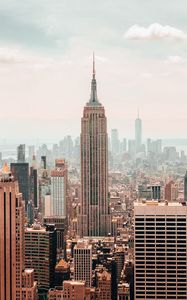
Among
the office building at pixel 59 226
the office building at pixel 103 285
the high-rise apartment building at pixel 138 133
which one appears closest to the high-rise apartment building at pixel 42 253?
the office building at pixel 59 226

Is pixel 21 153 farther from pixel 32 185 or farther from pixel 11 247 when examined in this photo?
pixel 32 185

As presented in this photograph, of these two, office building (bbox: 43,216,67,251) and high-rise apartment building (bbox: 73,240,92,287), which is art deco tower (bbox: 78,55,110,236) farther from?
high-rise apartment building (bbox: 73,240,92,287)

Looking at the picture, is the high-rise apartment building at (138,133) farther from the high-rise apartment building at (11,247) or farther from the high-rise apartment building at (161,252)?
the high-rise apartment building at (11,247)

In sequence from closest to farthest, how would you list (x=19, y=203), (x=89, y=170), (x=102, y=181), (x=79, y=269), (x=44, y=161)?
(x=19, y=203) < (x=79, y=269) < (x=44, y=161) < (x=102, y=181) < (x=89, y=170)

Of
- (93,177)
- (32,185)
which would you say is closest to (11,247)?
(32,185)

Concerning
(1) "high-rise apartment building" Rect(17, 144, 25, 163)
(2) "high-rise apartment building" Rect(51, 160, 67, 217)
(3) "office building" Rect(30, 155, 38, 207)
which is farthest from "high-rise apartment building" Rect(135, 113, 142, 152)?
(2) "high-rise apartment building" Rect(51, 160, 67, 217)

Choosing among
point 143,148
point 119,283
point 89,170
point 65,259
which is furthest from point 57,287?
point 89,170

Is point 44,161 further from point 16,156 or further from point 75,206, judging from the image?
point 75,206
